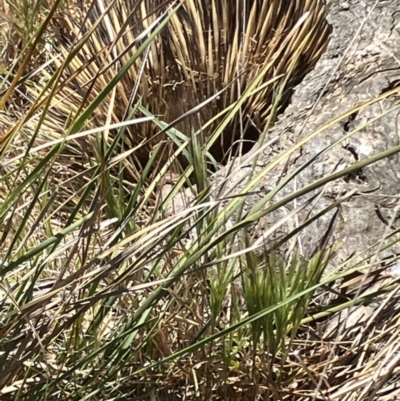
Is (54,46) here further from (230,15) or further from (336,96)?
(336,96)

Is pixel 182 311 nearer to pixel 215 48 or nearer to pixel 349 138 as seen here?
pixel 349 138

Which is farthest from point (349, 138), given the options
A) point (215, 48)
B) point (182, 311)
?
point (215, 48)

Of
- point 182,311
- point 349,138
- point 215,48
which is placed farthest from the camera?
point 215,48

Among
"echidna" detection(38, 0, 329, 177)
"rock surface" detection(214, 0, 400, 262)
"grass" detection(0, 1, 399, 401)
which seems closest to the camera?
"grass" detection(0, 1, 399, 401)

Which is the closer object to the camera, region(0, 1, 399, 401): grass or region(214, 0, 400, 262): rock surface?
region(0, 1, 399, 401): grass

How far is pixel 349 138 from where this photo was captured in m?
1.15

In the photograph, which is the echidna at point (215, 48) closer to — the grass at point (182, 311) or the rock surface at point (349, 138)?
the rock surface at point (349, 138)

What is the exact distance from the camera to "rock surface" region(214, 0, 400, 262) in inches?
40.8

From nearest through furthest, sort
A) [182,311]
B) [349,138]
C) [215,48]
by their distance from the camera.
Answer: [182,311]
[349,138]
[215,48]

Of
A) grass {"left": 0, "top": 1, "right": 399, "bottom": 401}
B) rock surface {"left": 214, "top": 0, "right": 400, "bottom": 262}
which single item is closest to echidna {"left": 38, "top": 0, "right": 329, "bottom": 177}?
rock surface {"left": 214, "top": 0, "right": 400, "bottom": 262}

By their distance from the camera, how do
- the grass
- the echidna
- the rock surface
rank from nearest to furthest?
the grass < the rock surface < the echidna

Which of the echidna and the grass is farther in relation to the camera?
the echidna

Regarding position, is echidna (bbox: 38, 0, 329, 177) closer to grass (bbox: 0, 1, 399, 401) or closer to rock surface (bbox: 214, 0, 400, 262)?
rock surface (bbox: 214, 0, 400, 262)

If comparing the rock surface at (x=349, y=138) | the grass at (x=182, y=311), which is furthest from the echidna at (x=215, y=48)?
the grass at (x=182, y=311)
